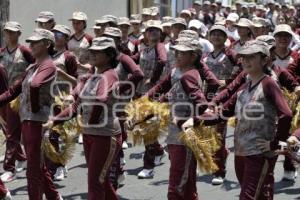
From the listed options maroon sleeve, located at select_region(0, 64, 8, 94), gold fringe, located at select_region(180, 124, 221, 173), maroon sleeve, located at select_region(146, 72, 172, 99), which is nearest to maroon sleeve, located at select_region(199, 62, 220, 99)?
maroon sleeve, located at select_region(146, 72, 172, 99)

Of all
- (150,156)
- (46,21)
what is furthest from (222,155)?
(46,21)

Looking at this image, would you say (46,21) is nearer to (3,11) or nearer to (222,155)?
(3,11)

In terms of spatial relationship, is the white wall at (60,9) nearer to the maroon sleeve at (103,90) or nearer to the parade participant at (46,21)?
the parade participant at (46,21)

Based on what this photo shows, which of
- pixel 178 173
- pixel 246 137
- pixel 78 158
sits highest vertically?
pixel 246 137

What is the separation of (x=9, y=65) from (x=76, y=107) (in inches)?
110

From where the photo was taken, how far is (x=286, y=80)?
7.48m

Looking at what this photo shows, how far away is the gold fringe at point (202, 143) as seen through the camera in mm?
6254

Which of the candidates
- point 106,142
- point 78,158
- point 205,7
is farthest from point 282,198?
point 205,7

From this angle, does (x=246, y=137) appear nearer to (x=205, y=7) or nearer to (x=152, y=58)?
(x=152, y=58)

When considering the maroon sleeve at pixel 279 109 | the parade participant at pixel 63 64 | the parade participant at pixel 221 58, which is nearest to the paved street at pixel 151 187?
the parade participant at pixel 63 64

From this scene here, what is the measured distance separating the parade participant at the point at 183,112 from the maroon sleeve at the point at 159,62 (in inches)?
99.3

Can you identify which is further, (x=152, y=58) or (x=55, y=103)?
(x=152, y=58)

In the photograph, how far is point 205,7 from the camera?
20547 mm

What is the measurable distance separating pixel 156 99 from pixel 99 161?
1189 mm
